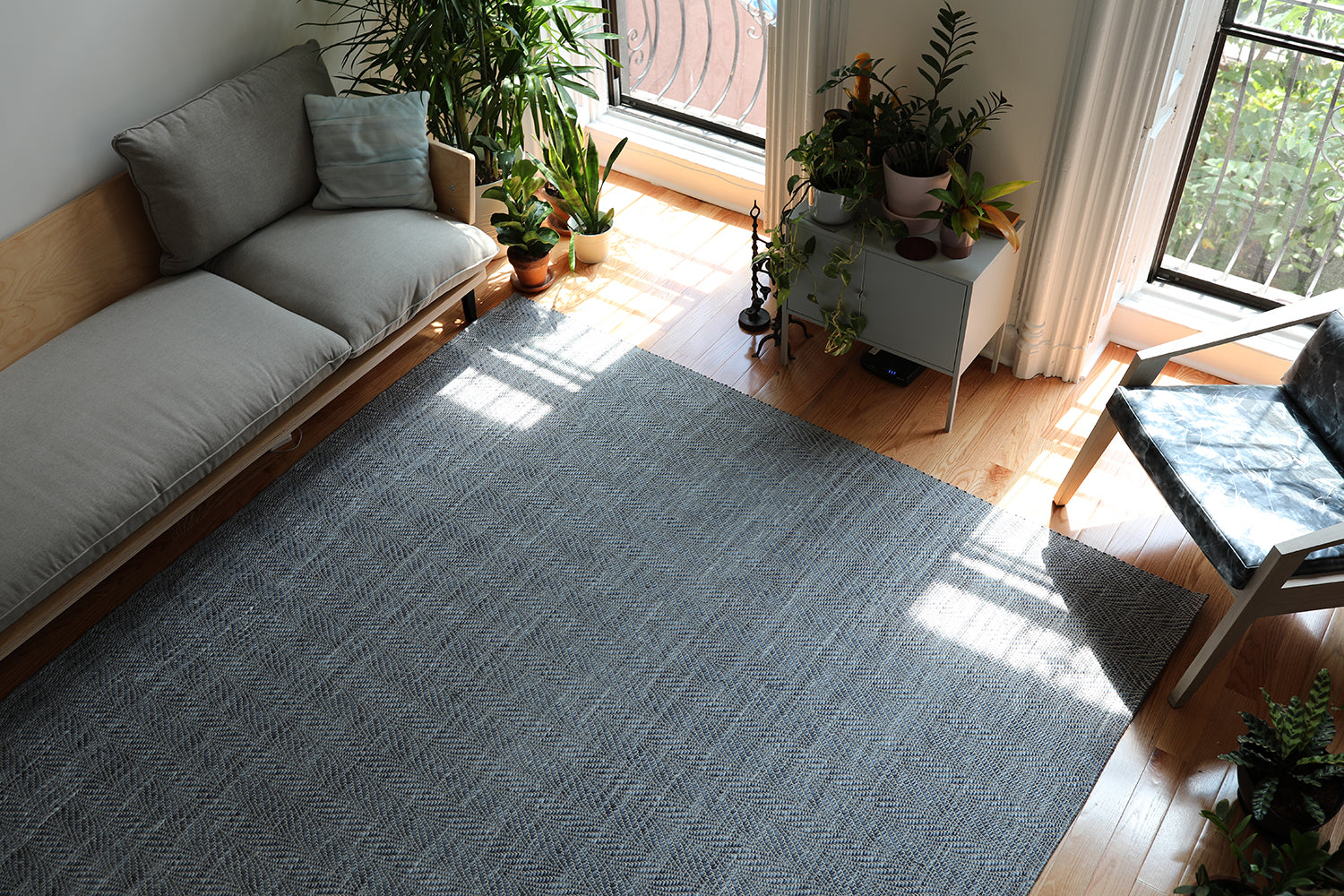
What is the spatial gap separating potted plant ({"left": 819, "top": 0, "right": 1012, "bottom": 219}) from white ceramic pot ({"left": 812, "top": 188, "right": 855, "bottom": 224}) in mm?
129

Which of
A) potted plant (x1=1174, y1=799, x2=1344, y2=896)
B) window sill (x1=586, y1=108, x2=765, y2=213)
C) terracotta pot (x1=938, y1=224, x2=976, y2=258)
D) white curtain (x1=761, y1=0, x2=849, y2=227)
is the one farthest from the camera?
window sill (x1=586, y1=108, x2=765, y2=213)

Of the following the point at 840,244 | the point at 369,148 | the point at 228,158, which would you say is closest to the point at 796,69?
the point at 840,244

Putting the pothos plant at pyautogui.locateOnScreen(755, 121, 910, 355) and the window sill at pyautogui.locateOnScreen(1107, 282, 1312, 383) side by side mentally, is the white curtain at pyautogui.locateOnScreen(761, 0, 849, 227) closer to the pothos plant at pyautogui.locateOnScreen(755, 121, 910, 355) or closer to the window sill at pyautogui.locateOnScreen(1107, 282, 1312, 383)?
the pothos plant at pyautogui.locateOnScreen(755, 121, 910, 355)

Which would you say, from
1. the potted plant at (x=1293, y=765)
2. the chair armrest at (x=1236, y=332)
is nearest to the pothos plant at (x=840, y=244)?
the chair armrest at (x=1236, y=332)

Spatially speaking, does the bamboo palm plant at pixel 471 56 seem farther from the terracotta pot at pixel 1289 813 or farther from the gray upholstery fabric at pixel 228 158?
the terracotta pot at pixel 1289 813

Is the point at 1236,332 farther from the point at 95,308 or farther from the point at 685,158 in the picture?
the point at 95,308

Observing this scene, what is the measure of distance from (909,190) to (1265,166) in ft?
3.55

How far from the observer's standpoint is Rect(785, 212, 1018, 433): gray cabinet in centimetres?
301

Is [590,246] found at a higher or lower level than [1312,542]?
lower

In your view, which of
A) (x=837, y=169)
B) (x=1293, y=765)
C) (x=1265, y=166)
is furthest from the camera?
(x=1265, y=166)

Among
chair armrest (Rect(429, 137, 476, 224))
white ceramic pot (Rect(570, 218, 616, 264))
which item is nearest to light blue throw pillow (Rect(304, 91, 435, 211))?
chair armrest (Rect(429, 137, 476, 224))

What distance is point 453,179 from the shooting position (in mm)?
3500

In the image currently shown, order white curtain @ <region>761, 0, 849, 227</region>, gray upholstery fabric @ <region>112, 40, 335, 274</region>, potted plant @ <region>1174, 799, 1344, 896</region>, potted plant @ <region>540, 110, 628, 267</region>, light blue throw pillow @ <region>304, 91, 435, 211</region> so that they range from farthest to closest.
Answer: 1. potted plant @ <region>540, 110, 628, 267</region>
2. light blue throw pillow @ <region>304, 91, 435, 211</region>
3. white curtain @ <region>761, 0, 849, 227</region>
4. gray upholstery fabric @ <region>112, 40, 335, 274</region>
5. potted plant @ <region>1174, 799, 1344, 896</region>

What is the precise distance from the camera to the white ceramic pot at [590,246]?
3891 mm
